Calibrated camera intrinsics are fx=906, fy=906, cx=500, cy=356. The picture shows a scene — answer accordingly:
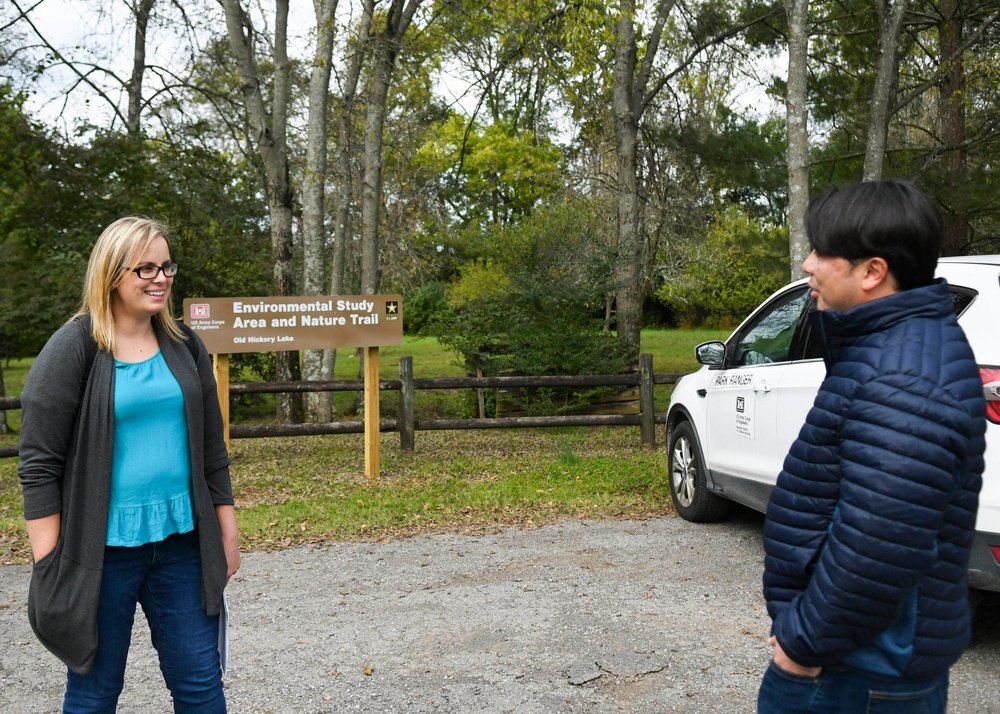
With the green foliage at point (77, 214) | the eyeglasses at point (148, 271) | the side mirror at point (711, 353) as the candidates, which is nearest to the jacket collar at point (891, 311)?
the eyeglasses at point (148, 271)

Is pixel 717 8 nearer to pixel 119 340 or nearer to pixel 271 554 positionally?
pixel 271 554

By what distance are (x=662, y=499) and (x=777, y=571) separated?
6065mm

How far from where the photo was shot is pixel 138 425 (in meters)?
2.70

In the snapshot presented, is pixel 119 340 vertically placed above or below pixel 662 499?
above

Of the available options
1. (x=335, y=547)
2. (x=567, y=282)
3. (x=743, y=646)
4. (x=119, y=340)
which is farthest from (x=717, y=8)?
(x=119, y=340)

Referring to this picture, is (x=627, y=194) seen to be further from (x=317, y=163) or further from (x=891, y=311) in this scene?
(x=891, y=311)

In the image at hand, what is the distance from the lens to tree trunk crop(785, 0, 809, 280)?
10242mm

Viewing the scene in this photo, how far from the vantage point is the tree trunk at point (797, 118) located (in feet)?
33.6

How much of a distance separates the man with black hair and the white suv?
2415mm

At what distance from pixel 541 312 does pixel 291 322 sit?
5.02 metres

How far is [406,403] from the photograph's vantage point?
33.3ft

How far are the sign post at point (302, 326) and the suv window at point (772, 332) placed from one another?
3.79m

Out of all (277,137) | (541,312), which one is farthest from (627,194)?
(277,137)

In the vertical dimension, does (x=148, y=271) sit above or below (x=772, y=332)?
above
